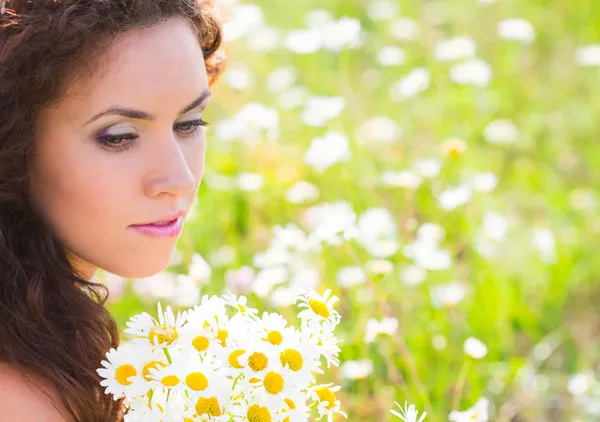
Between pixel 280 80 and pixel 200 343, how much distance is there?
2.26 m

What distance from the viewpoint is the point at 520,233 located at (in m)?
2.67

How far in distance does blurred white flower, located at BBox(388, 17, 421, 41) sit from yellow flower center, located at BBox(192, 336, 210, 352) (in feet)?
8.43

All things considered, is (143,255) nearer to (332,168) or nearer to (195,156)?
(195,156)

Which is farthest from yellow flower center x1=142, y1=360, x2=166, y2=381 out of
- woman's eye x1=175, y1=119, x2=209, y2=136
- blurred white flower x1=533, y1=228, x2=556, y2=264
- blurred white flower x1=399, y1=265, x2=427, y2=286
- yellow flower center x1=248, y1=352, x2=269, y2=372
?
blurred white flower x1=533, y1=228, x2=556, y2=264

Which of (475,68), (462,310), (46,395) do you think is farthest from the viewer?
(475,68)

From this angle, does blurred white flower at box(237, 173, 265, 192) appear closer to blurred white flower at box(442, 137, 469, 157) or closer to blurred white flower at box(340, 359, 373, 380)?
blurred white flower at box(442, 137, 469, 157)

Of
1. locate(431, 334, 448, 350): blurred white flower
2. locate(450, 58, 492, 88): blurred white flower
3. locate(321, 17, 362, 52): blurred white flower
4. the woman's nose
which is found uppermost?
locate(321, 17, 362, 52): blurred white flower

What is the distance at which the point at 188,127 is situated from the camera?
1429 millimetres

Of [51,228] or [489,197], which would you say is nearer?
[51,228]

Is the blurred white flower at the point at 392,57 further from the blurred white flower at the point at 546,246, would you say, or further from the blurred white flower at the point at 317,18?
the blurred white flower at the point at 546,246

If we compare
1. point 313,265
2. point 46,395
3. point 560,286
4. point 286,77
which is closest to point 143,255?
point 46,395

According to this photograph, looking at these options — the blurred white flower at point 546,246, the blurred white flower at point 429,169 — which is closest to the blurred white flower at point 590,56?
the blurred white flower at point 546,246

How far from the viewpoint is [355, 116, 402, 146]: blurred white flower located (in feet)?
9.38

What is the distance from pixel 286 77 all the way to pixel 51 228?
200 centimetres
